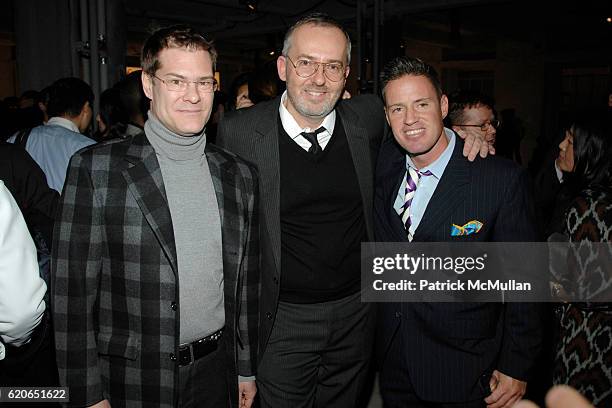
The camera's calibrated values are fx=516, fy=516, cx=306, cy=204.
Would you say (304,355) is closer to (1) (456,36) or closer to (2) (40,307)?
(2) (40,307)

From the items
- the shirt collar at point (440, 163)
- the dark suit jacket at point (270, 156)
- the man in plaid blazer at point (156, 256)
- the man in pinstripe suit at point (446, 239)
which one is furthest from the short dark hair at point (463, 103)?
the man in plaid blazer at point (156, 256)

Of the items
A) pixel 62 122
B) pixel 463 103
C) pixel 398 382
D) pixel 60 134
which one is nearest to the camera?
pixel 398 382

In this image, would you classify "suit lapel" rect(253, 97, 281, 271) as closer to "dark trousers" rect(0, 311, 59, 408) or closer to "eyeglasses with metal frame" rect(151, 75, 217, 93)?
"eyeglasses with metal frame" rect(151, 75, 217, 93)

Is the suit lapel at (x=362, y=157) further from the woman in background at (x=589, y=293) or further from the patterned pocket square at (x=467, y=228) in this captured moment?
the woman in background at (x=589, y=293)

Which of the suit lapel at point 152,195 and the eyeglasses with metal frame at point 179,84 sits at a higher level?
the eyeglasses with metal frame at point 179,84

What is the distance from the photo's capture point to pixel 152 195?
185 centimetres

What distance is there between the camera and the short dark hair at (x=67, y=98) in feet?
13.2

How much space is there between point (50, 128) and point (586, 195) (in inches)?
139

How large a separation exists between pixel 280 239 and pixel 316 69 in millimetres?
798

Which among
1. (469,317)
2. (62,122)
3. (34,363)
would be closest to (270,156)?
(469,317)

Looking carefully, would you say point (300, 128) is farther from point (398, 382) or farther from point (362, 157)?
point (398, 382)

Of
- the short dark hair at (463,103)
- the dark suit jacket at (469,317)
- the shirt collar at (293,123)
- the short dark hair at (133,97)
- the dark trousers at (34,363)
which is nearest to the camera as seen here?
the dark trousers at (34,363)

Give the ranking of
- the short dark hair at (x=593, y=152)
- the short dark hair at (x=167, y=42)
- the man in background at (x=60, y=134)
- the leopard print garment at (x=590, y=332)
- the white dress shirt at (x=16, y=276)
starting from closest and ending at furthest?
the white dress shirt at (x=16, y=276), the short dark hair at (x=167, y=42), the leopard print garment at (x=590, y=332), the short dark hair at (x=593, y=152), the man in background at (x=60, y=134)

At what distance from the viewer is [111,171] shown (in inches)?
71.9
